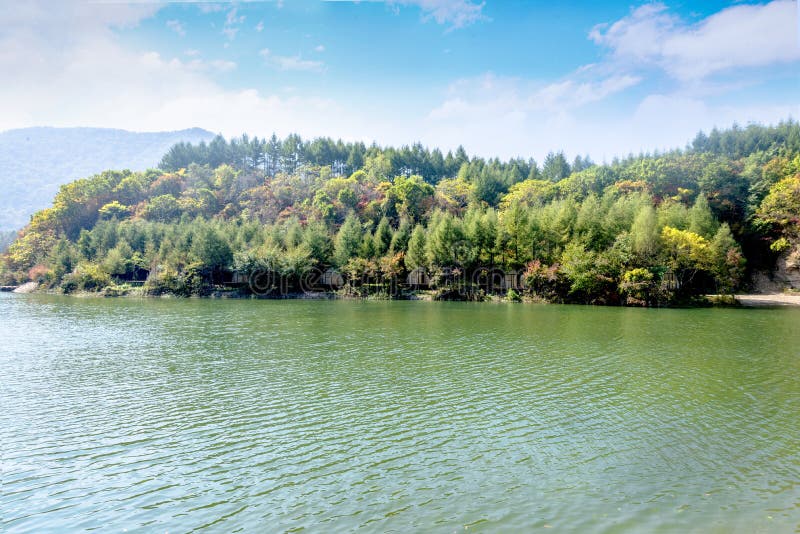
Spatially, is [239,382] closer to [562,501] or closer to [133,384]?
[133,384]

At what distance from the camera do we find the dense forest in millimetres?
42125

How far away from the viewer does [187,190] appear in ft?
246

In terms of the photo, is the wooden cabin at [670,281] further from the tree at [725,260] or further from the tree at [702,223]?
the tree at [702,223]

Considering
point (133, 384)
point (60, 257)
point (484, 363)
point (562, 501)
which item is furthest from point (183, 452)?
point (60, 257)

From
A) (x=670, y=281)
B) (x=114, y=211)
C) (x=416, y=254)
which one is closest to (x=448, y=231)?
(x=416, y=254)

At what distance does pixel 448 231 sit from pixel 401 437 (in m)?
39.8

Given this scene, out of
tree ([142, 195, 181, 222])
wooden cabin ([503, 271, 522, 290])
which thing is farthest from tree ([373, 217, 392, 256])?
tree ([142, 195, 181, 222])

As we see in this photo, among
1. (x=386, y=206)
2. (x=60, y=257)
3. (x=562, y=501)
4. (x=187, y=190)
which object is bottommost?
(x=562, y=501)

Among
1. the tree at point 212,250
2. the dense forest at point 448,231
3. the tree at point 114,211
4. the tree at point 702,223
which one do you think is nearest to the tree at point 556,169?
the dense forest at point 448,231

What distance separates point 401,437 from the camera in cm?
941

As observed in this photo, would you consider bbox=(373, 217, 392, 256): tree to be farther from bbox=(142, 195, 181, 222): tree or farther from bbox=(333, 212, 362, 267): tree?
bbox=(142, 195, 181, 222): tree

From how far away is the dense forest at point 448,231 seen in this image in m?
42.1

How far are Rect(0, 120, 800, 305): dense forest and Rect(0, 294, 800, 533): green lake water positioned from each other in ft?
80.6

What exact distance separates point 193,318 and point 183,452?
23.8 meters
